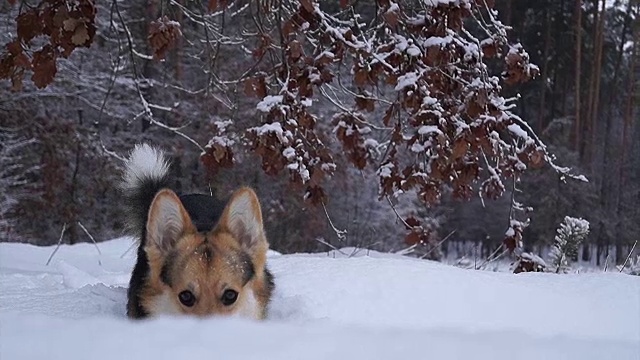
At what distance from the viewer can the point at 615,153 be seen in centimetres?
1494

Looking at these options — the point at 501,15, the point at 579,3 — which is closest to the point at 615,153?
the point at 579,3

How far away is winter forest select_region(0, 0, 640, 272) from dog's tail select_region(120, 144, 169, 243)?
428 millimetres

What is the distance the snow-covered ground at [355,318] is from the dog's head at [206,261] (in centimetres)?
23

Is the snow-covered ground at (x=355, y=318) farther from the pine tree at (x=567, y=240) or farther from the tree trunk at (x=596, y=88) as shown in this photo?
the tree trunk at (x=596, y=88)

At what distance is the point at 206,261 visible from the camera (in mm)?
2863

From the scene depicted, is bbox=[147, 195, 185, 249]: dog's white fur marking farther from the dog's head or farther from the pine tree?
the pine tree

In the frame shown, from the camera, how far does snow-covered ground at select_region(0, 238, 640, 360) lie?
0.95 meters

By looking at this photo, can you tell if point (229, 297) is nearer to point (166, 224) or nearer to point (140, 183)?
point (166, 224)

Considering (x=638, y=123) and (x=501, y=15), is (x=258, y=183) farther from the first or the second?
(x=638, y=123)

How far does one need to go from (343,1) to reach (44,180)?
365 inches

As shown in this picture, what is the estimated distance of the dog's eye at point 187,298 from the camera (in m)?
2.78

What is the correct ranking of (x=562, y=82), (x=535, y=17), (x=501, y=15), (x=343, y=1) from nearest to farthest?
(x=343, y=1), (x=501, y=15), (x=535, y=17), (x=562, y=82)

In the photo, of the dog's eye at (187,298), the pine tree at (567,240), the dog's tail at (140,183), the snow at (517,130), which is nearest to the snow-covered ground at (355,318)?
the dog's eye at (187,298)

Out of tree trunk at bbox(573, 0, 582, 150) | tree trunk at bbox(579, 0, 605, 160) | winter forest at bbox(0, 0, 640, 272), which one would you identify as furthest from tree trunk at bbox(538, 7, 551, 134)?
tree trunk at bbox(579, 0, 605, 160)
